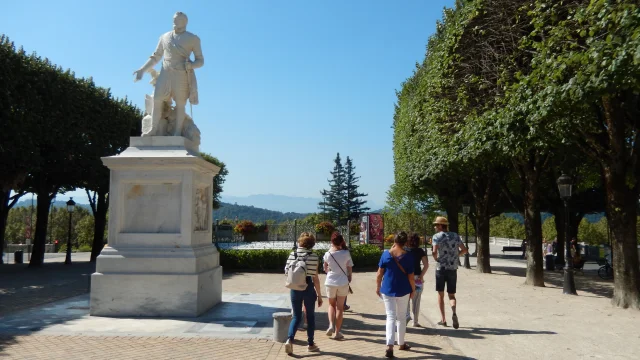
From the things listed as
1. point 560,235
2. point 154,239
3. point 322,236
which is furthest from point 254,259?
point 560,235

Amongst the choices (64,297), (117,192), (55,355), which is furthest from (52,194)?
(55,355)

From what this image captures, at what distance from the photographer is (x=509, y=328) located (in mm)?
9148

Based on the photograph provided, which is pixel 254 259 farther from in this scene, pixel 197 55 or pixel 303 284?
pixel 303 284

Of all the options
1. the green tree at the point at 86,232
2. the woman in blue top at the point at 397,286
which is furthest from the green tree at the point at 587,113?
the green tree at the point at 86,232

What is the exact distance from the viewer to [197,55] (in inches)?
407

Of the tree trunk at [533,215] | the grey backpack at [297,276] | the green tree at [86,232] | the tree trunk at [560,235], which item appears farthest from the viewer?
the green tree at [86,232]

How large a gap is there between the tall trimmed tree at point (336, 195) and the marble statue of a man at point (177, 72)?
236 ft

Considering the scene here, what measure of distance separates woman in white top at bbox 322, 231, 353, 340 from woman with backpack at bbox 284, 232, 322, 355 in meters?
0.59

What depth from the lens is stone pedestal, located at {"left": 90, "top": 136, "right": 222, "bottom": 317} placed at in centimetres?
912

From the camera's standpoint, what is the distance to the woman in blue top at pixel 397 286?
6977mm

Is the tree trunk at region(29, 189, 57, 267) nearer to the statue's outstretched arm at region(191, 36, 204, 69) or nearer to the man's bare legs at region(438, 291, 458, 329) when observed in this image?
the statue's outstretched arm at region(191, 36, 204, 69)

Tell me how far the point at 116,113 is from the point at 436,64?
1757 centimetres

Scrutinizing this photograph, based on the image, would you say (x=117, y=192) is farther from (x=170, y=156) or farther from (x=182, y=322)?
(x=182, y=322)

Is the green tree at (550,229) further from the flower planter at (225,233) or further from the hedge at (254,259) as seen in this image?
the hedge at (254,259)
